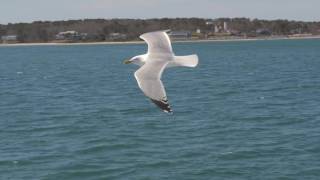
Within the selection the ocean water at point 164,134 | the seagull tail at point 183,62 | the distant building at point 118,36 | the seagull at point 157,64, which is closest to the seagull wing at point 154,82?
the seagull at point 157,64

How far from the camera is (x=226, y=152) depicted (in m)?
A: 27.9

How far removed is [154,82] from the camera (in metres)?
9.81

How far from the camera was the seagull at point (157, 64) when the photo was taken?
9.52 meters

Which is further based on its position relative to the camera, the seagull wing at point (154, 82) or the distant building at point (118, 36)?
the distant building at point (118, 36)

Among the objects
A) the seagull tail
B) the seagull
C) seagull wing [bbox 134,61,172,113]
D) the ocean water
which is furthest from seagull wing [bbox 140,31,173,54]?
the ocean water

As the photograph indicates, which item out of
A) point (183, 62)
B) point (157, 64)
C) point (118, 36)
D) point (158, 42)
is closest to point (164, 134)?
point (158, 42)

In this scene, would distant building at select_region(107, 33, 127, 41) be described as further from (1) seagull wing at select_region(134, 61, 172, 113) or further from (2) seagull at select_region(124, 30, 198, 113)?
(1) seagull wing at select_region(134, 61, 172, 113)

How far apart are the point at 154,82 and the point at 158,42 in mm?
2141

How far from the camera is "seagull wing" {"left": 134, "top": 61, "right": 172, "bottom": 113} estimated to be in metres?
9.46

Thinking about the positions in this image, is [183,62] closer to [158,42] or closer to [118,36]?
[158,42]

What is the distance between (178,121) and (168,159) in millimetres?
9943

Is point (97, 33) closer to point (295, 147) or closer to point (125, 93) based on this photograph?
point (125, 93)

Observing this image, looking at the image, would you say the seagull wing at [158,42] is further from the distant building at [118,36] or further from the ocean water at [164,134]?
the distant building at [118,36]

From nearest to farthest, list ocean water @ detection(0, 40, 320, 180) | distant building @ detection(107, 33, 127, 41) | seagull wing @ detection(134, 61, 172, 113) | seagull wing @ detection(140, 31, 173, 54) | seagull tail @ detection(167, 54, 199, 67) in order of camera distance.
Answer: seagull wing @ detection(134, 61, 172, 113)
seagull tail @ detection(167, 54, 199, 67)
seagull wing @ detection(140, 31, 173, 54)
ocean water @ detection(0, 40, 320, 180)
distant building @ detection(107, 33, 127, 41)
